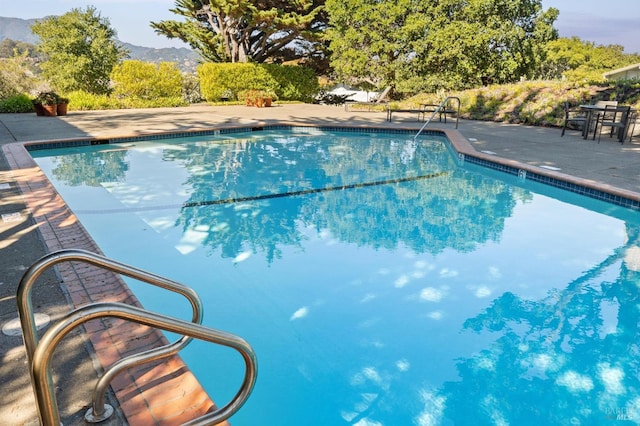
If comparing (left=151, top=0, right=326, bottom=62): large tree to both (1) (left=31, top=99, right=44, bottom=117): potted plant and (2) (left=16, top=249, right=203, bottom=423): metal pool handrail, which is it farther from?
(2) (left=16, top=249, right=203, bottom=423): metal pool handrail

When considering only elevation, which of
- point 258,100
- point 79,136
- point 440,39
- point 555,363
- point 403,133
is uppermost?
point 440,39

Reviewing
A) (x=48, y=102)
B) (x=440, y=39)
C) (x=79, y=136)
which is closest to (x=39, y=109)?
(x=48, y=102)

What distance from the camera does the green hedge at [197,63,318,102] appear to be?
22438 mm

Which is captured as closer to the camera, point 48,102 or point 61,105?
point 48,102

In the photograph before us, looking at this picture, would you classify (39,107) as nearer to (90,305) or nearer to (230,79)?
(230,79)

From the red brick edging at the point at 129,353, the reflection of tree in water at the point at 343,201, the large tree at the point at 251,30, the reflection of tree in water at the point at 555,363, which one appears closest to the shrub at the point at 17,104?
the large tree at the point at 251,30

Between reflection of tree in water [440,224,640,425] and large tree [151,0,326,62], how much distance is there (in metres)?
20.2

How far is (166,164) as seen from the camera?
9367mm

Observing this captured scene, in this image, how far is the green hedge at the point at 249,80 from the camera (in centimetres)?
2244

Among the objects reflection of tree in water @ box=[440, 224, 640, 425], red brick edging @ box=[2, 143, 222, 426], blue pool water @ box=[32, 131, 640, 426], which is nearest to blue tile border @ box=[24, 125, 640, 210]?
blue pool water @ box=[32, 131, 640, 426]

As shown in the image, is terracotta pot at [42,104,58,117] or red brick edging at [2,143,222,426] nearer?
red brick edging at [2,143,222,426]

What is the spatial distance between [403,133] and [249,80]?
40.8ft

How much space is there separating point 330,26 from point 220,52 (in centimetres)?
630

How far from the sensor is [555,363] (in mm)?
3246
